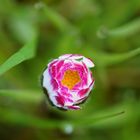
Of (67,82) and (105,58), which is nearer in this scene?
(67,82)

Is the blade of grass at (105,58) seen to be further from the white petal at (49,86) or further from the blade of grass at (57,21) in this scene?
the white petal at (49,86)

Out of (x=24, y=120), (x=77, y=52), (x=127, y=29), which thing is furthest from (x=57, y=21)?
(x=24, y=120)

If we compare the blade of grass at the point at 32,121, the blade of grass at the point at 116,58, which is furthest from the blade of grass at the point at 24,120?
the blade of grass at the point at 116,58

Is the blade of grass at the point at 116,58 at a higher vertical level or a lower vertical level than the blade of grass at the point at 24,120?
higher

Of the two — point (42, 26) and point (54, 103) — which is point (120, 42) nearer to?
point (42, 26)

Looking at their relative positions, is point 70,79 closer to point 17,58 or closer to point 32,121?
point 17,58

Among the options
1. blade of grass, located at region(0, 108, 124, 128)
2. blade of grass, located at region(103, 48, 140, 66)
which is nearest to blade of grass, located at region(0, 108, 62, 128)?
blade of grass, located at region(0, 108, 124, 128)

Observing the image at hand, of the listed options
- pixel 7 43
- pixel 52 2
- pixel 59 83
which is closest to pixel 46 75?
pixel 59 83
